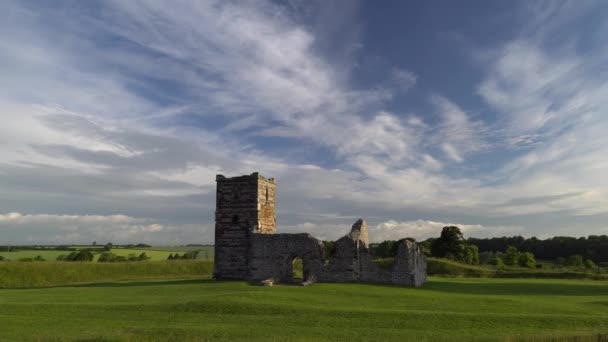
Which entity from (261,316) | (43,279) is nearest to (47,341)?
(261,316)

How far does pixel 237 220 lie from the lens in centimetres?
2850

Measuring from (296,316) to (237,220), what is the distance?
1430 centimetres

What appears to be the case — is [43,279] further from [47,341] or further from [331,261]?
[47,341]

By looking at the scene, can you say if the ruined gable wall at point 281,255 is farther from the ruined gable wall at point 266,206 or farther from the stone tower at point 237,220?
the ruined gable wall at point 266,206

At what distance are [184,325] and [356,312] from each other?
548 cm

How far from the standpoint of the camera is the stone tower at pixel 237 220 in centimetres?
2798

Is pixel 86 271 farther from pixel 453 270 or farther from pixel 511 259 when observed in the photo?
pixel 511 259

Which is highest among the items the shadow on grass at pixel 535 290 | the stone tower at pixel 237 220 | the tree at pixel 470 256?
the stone tower at pixel 237 220

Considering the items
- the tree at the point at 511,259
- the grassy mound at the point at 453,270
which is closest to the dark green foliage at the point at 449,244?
the tree at the point at 511,259

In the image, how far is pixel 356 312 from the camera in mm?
15062

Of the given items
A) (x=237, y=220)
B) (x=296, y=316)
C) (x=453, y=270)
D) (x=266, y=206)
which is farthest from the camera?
(x=453, y=270)

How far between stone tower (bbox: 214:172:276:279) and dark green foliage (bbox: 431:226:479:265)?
34.5m

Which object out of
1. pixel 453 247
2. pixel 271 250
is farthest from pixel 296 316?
pixel 453 247

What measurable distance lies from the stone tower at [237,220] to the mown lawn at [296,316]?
7760mm
